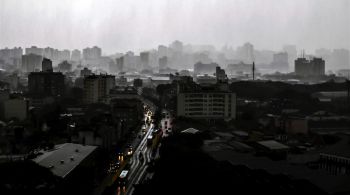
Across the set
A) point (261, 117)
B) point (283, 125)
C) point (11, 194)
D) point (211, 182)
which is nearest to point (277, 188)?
point (211, 182)

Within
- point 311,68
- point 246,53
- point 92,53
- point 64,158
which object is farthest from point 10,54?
point 64,158

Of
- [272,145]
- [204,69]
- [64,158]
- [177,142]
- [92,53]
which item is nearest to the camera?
[64,158]

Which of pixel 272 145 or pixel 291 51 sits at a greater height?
pixel 291 51

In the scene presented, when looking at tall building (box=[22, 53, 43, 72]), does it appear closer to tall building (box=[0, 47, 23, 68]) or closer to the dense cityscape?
tall building (box=[0, 47, 23, 68])

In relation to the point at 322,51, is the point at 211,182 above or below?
below

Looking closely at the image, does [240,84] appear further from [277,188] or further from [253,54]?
[253,54]

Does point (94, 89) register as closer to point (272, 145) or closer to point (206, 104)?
point (206, 104)

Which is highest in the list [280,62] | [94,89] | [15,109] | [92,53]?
[92,53]
